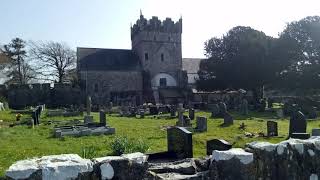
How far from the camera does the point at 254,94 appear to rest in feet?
167

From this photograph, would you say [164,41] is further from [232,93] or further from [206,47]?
[232,93]

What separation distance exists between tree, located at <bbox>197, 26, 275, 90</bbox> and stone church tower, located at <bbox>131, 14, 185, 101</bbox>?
507cm

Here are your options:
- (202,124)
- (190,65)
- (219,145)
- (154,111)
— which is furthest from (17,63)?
(219,145)

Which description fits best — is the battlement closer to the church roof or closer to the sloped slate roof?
the church roof

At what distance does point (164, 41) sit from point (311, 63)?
24.0 metres

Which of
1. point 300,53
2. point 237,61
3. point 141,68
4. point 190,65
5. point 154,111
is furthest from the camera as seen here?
point 190,65

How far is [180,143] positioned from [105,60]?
1989 inches

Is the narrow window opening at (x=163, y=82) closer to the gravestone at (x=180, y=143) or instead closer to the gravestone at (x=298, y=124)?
the gravestone at (x=298, y=124)

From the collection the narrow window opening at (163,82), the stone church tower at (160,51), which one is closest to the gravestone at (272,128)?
the stone church tower at (160,51)

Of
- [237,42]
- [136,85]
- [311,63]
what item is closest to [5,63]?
[136,85]

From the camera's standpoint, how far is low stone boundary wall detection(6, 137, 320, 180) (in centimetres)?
422

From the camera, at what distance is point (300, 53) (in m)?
47.9

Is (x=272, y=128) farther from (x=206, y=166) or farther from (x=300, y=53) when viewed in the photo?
(x=300, y=53)

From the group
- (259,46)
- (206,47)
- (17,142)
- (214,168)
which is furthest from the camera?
(206,47)
